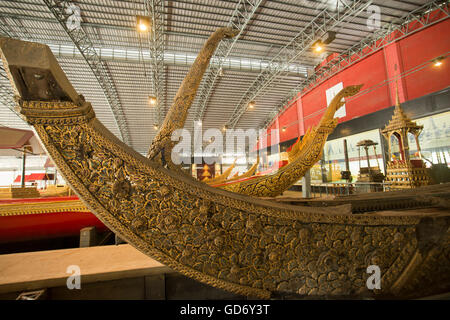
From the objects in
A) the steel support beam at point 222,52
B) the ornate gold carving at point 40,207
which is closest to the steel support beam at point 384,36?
the steel support beam at point 222,52

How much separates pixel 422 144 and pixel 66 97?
7800mm

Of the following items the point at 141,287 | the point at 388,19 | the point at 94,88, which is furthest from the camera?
the point at 94,88

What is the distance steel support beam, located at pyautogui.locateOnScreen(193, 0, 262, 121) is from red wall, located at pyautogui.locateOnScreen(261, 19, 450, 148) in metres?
4.79

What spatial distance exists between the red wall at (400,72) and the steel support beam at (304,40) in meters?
1.81

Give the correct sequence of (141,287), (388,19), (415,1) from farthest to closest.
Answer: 1. (388,19)
2. (415,1)
3. (141,287)

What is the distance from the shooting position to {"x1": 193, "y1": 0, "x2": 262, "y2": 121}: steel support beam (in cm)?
662

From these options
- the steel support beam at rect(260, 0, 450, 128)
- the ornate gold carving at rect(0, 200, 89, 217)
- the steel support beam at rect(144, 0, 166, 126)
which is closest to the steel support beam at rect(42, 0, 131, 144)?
the steel support beam at rect(144, 0, 166, 126)

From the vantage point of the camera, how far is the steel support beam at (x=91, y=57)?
6121 millimetres

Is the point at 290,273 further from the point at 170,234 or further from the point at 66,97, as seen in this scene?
the point at 66,97

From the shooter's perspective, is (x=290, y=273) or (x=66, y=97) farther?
(x=290, y=273)

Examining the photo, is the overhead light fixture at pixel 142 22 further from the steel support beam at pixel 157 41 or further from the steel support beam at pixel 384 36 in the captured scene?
the steel support beam at pixel 384 36

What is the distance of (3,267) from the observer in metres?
1.04

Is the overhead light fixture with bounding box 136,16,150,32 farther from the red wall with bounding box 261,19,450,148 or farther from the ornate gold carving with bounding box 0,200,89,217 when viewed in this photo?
the red wall with bounding box 261,19,450,148
